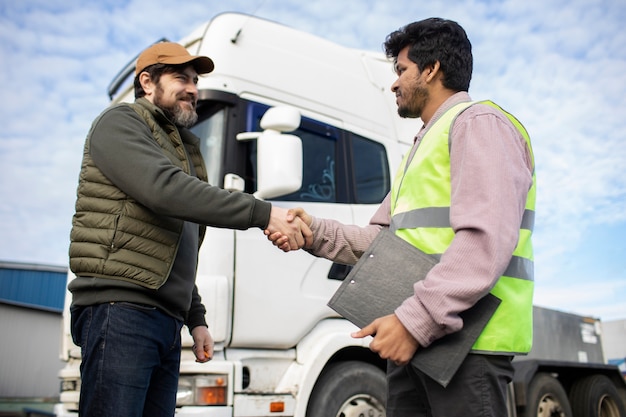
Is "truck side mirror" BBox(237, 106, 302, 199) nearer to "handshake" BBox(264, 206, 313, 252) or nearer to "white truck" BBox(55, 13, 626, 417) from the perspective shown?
"white truck" BBox(55, 13, 626, 417)

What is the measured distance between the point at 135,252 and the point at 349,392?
2029 millimetres

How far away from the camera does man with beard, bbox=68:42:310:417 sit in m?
2.01

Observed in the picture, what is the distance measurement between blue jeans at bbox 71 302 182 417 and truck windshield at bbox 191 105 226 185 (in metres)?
1.58

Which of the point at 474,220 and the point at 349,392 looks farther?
the point at 349,392

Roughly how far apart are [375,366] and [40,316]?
11964 millimetres

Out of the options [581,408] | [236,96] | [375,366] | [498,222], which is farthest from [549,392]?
[498,222]

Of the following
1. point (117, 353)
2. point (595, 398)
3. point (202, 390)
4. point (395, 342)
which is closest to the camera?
point (395, 342)

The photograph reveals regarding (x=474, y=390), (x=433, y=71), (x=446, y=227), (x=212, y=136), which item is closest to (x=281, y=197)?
(x=212, y=136)

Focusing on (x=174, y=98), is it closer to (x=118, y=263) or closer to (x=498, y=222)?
(x=118, y=263)

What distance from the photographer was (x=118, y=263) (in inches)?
80.5

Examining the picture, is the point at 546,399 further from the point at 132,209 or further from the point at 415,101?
the point at 132,209

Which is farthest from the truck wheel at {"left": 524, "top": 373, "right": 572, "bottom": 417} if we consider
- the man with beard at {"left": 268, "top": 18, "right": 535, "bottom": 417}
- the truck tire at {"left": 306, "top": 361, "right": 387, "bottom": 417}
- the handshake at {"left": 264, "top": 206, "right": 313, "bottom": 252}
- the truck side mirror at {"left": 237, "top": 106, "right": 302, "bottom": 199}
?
the man with beard at {"left": 268, "top": 18, "right": 535, "bottom": 417}

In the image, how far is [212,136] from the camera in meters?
3.73

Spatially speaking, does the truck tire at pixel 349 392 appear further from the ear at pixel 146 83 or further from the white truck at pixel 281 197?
the ear at pixel 146 83
